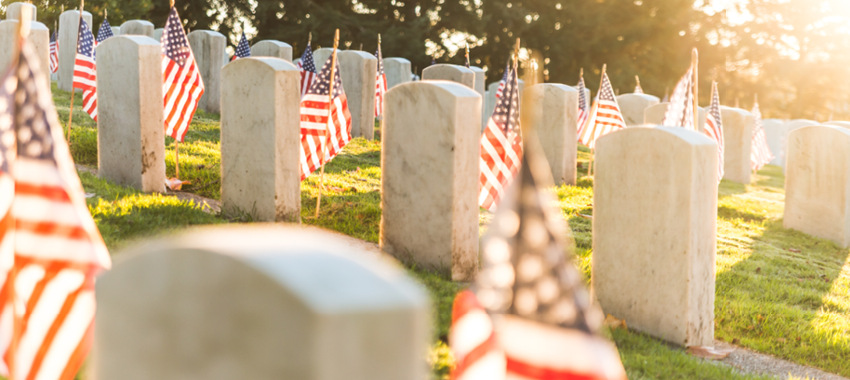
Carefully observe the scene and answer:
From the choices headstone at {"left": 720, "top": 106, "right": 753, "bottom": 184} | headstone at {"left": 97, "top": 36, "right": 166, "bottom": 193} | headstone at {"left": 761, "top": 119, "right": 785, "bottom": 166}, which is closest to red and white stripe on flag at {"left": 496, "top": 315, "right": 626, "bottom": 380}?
headstone at {"left": 97, "top": 36, "right": 166, "bottom": 193}

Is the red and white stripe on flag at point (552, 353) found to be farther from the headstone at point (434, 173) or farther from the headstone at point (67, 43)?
the headstone at point (67, 43)

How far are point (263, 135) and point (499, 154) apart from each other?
1955 millimetres

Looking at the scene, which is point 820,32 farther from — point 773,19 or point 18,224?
point 18,224

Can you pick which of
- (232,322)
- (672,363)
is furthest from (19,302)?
(672,363)

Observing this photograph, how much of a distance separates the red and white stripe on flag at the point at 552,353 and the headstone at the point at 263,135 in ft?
14.8

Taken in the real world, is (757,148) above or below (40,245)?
above

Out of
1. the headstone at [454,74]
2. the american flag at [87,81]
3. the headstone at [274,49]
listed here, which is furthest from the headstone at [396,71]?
the american flag at [87,81]

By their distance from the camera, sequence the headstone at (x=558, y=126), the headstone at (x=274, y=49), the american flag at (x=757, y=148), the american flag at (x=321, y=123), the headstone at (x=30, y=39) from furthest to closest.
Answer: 1. the american flag at (x=757, y=148)
2. the headstone at (x=274, y=49)
3. the headstone at (x=558, y=126)
4. the headstone at (x=30, y=39)
5. the american flag at (x=321, y=123)

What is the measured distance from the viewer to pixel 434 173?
5203mm

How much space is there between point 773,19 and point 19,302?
33.8 meters

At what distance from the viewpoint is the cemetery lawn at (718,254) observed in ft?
14.6

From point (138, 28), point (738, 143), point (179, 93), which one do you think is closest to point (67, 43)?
point (138, 28)

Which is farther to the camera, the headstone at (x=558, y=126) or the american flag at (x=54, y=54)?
the american flag at (x=54, y=54)

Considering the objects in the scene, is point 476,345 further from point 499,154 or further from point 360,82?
point 360,82
